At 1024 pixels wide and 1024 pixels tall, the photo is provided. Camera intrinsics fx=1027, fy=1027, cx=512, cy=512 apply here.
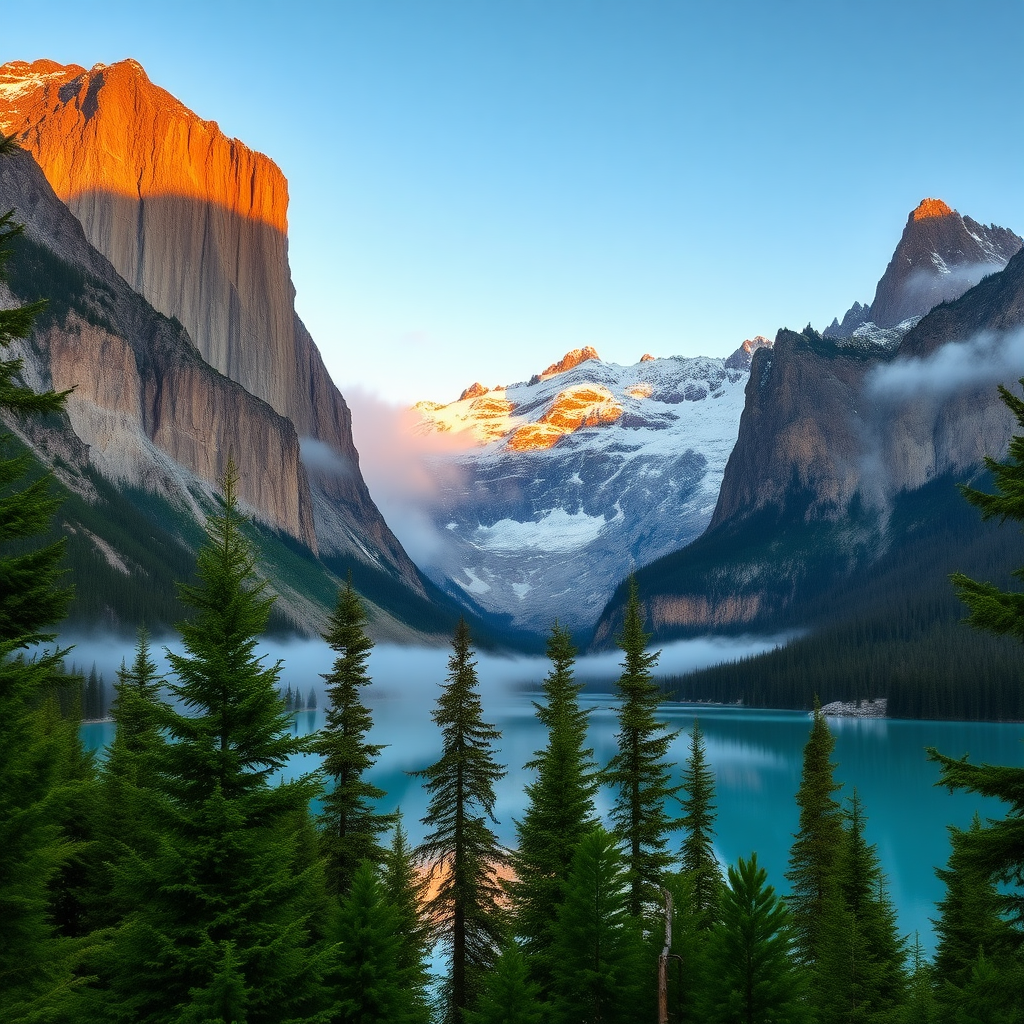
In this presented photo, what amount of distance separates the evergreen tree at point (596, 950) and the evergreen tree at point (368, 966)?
2.95 metres

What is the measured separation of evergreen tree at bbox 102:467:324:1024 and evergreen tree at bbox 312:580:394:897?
38.0 ft

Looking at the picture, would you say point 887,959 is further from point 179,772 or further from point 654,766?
point 179,772

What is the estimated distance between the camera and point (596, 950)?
1861 cm

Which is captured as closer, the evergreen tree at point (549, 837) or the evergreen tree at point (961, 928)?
the evergreen tree at point (549, 837)

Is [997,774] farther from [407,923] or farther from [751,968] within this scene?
[407,923]

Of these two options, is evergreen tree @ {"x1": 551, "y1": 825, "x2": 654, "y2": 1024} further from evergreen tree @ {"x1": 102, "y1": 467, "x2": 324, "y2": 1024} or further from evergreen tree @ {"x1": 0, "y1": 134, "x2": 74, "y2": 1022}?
evergreen tree @ {"x1": 0, "y1": 134, "x2": 74, "y2": 1022}

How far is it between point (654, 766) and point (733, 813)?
59075mm

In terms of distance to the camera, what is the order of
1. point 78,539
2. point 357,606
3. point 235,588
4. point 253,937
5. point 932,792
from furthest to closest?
point 78,539 → point 932,792 → point 357,606 → point 235,588 → point 253,937

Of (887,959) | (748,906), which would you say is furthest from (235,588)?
(887,959)

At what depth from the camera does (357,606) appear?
101 ft

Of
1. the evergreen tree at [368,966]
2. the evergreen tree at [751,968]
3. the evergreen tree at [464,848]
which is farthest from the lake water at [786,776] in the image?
the evergreen tree at [751,968]

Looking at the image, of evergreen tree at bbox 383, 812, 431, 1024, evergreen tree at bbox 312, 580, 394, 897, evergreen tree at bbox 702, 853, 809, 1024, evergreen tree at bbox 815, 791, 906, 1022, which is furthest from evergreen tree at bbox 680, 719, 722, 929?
evergreen tree at bbox 702, 853, 809, 1024

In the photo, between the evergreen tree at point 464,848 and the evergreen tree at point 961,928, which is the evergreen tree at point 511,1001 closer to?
the evergreen tree at point 464,848

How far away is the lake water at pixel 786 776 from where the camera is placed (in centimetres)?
6406
